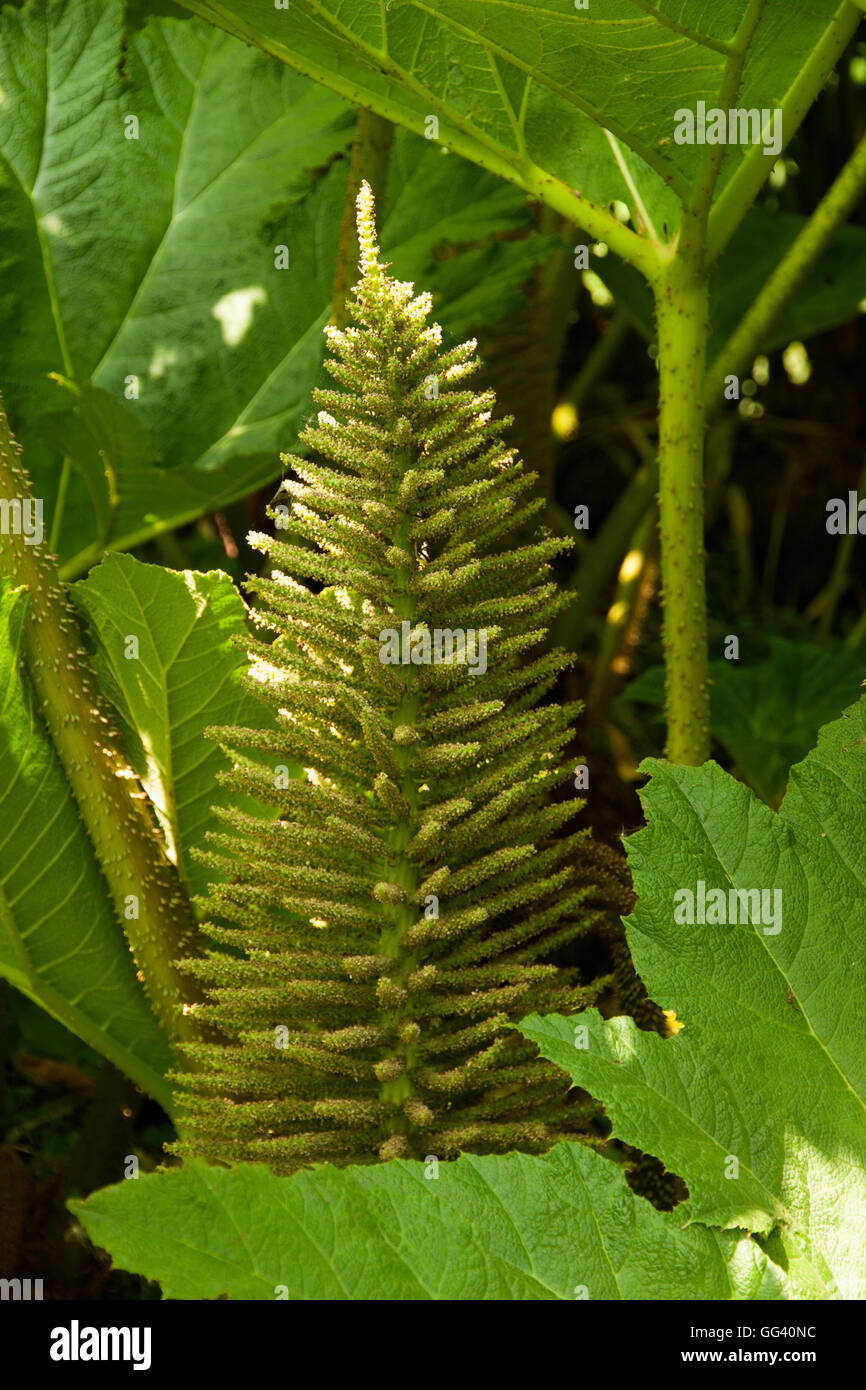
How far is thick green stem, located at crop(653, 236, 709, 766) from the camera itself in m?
0.55

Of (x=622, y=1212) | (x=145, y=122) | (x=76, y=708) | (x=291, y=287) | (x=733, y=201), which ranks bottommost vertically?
(x=622, y=1212)

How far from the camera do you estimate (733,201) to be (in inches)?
22.0

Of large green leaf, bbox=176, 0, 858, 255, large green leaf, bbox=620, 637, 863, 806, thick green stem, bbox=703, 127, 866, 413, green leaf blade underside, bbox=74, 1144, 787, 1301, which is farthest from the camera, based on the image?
large green leaf, bbox=620, 637, 863, 806

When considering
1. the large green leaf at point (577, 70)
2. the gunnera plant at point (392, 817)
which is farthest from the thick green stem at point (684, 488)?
the gunnera plant at point (392, 817)

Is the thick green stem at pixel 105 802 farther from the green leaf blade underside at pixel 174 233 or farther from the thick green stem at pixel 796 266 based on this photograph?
the thick green stem at pixel 796 266

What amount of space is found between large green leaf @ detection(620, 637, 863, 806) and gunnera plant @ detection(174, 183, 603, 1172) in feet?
1.47

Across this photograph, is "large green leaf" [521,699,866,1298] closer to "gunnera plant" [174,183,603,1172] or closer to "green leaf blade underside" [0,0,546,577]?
"gunnera plant" [174,183,603,1172]

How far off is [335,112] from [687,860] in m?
0.53

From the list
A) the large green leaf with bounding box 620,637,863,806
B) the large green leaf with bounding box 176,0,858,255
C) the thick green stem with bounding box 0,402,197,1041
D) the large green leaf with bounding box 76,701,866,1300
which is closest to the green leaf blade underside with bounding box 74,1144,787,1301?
the large green leaf with bounding box 76,701,866,1300

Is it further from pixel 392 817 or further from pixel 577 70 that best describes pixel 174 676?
pixel 577 70

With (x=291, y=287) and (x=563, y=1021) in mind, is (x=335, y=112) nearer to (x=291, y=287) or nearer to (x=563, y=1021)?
(x=291, y=287)

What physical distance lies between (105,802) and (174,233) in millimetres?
434

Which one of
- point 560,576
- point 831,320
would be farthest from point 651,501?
point 831,320

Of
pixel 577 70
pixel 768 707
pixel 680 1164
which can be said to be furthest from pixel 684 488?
pixel 768 707
